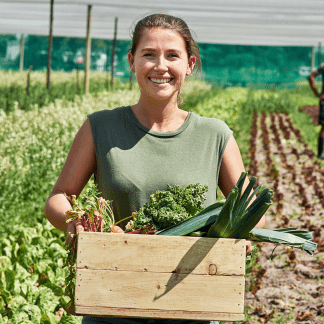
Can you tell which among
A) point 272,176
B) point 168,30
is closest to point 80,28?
point 272,176

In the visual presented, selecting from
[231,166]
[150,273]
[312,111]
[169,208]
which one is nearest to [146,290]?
[150,273]

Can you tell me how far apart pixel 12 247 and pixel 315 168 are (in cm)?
564

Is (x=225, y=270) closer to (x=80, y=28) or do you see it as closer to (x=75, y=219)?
(x=75, y=219)

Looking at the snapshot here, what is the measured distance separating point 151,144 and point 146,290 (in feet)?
1.80

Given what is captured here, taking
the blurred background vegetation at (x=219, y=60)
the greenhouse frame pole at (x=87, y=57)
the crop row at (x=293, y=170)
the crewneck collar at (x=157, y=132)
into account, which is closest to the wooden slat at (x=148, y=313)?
the crewneck collar at (x=157, y=132)

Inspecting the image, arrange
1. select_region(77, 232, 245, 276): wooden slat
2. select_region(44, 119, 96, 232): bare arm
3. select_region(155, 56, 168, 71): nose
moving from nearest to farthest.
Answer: select_region(77, 232, 245, 276): wooden slat < select_region(155, 56, 168, 71): nose < select_region(44, 119, 96, 232): bare arm

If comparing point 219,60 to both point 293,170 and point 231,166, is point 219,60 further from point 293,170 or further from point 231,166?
point 231,166

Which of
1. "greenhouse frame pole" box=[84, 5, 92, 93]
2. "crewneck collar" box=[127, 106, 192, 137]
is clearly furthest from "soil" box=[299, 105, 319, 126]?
"crewneck collar" box=[127, 106, 192, 137]

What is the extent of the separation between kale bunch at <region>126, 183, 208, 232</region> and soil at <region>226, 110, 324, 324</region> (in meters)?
0.35

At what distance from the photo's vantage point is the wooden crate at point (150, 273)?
1.29 meters

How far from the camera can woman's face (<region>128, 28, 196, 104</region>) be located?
158 centimetres

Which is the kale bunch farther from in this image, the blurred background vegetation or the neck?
the blurred background vegetation

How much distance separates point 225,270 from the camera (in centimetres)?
133

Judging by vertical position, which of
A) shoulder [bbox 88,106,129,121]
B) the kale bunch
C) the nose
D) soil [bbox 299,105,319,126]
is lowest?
soil [bbox 299,105,319,126]
